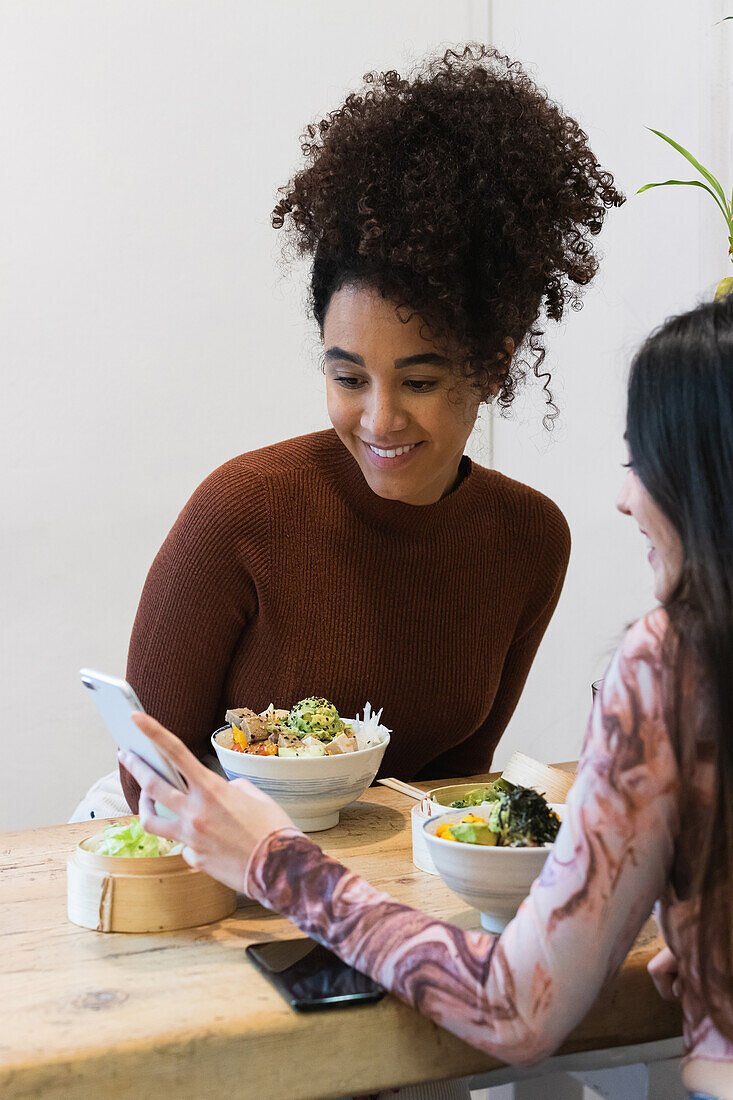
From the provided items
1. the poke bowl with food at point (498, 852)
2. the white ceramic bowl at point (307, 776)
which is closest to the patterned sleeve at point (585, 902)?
the poke bowl with food at point (498, 852)

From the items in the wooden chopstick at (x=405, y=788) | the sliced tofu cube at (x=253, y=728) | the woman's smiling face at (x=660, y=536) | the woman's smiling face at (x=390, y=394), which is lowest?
the wooden chopstick at (x=405, y=788)

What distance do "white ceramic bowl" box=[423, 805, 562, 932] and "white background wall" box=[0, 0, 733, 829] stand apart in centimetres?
184

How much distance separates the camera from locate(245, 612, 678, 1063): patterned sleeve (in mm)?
788

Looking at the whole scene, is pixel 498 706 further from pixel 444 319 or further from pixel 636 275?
pixel 636 275

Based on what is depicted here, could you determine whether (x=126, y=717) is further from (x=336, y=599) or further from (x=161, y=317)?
(x=161, y=317)

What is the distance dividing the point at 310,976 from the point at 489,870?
0.18 meters

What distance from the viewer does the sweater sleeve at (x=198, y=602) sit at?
158cm

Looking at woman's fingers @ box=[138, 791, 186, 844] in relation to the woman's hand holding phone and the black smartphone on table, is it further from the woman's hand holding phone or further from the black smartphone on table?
the black smartphone on table

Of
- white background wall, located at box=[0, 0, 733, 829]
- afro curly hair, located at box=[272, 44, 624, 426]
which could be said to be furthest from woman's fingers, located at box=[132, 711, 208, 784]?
white background wall, located at box=[0, 0, 733, 829]

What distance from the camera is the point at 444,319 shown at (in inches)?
60.3

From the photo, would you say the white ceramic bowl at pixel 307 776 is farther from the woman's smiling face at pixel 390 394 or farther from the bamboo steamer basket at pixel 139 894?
the woman's smiling face at pixel 390 394

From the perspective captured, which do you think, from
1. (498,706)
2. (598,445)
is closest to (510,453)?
(598,445)

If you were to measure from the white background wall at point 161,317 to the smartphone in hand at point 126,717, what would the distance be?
191 cm

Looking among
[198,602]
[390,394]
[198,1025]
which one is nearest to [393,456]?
[390,394]
